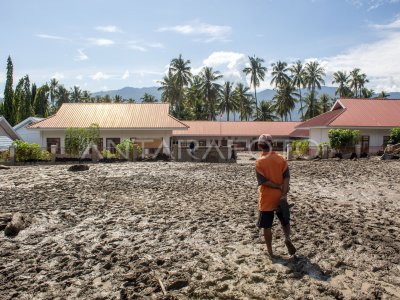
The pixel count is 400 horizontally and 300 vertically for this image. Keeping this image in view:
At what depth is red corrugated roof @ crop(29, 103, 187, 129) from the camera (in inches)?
1031

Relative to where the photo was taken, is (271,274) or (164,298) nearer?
(164,298)

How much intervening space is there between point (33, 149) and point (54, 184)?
9.49 meters

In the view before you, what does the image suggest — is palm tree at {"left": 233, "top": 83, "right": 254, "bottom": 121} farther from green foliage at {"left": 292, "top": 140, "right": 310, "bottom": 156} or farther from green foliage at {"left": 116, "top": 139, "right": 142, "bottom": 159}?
green foliage at {"left": 116, "top": 139, "right": 142, "bottom": 159}

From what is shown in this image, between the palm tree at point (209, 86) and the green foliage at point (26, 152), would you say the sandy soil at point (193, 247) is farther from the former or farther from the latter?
the palm tree at point (209, 86)

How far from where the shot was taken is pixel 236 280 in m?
4.18

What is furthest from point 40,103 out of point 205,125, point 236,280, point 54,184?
point 236,280

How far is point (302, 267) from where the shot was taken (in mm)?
4457

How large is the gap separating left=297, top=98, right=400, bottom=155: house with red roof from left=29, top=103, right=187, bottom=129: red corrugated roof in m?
10.9

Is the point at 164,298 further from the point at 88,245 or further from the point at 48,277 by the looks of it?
the point at 88,245

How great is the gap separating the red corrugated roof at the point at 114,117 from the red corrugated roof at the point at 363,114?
11.3m

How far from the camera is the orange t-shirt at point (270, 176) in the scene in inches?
Result: 182

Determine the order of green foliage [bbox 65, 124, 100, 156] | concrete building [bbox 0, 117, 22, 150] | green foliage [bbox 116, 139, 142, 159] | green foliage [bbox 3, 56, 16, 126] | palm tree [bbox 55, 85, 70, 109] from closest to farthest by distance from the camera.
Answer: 1. green foliage [bbox 116, 139, 142, 159]
2. green foliage [bbox 65, 124, 100, 156]
3. concrete building [bbox 0, 117, 22, 150]
4. green foliage [bbox 3, 56, 16, 126]
5. palm tree [bbox 55, 85, 70, 109]

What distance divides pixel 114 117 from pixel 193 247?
23.7 m

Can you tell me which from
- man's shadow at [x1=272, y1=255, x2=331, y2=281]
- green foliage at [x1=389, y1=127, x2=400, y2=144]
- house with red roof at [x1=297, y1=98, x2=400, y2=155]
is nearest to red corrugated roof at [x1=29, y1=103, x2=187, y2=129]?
house with red roof at [x1=297, y1=98, x2=400, y2=155]
